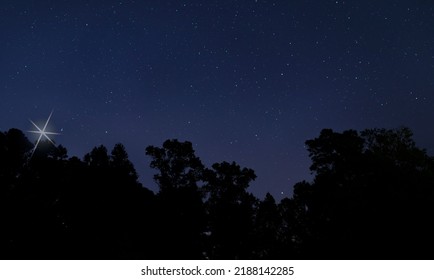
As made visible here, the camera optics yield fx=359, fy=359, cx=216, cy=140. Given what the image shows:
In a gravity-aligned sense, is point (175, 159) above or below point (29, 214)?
above

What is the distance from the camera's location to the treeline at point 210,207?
54.2 ft

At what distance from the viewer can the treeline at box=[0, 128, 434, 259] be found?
16.5 m

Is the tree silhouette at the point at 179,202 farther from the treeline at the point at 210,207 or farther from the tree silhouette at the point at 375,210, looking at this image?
the tree silhouette at the point at 375,210

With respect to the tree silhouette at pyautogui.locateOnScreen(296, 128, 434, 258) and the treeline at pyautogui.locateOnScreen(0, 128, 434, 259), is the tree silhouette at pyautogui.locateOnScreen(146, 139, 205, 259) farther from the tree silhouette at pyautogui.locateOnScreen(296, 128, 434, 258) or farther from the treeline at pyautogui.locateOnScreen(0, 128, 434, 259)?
the tree silhouette at pyautogui.locateOnScreen(296, 128, 434, 258)

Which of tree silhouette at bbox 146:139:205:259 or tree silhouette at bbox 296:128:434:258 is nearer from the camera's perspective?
tree silhouette at bbox 296:128:434:258

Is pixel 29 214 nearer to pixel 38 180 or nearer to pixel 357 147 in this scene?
pixel 38 180

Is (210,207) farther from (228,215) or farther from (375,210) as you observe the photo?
(375,210)

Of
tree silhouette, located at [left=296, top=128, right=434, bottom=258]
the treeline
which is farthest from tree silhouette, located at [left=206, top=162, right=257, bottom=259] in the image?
tree silhouette, located at [left=296, top=128, right=434, bottom=258]

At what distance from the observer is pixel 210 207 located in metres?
35.8

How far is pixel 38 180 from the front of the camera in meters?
24.5

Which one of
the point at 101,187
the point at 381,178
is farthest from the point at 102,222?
the point at 381,178

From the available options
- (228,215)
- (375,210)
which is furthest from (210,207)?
(375,210)

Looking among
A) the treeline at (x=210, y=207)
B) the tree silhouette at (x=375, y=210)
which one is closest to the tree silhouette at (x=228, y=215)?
the treeline at (x=210, y=207)
